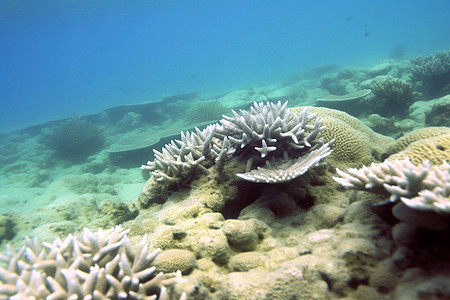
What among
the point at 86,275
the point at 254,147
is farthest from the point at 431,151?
the point at 86,275

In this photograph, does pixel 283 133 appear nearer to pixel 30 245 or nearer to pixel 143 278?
pixel 143 278

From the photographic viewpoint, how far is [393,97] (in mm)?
7812

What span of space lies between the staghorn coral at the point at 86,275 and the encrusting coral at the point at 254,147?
1.36 m

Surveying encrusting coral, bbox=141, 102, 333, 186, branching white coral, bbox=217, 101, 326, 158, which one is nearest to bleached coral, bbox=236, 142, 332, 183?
encrusting coral, bbox=141, 102, 333, 186

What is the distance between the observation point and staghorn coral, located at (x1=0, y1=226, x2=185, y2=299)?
1601 millimetres

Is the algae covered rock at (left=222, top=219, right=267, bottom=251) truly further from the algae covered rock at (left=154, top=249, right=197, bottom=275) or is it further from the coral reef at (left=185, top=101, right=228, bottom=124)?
the coral reef at (left=185, top=101, right=228, bottom=124)

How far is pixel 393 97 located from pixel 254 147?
23.8 ft

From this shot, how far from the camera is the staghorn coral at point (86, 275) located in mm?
1601

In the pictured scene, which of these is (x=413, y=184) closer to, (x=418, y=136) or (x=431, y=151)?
(x=431, y=151)

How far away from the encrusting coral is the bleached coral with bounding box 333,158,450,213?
2.54 feet

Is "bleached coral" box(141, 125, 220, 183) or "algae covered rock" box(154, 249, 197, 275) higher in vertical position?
"bleached coral" box(141, 125, 220, 183)

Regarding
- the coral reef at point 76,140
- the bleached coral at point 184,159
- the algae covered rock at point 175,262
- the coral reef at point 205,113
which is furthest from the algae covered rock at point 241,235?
the coral reef at point 76,140

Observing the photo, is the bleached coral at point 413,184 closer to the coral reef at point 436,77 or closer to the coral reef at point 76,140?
the coral reef at point 436,77

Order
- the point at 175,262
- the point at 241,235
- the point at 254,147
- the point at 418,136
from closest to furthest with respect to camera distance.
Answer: the point at 175,262 < the point at 241,235 < the point at 418,136 < the point at 254,147
